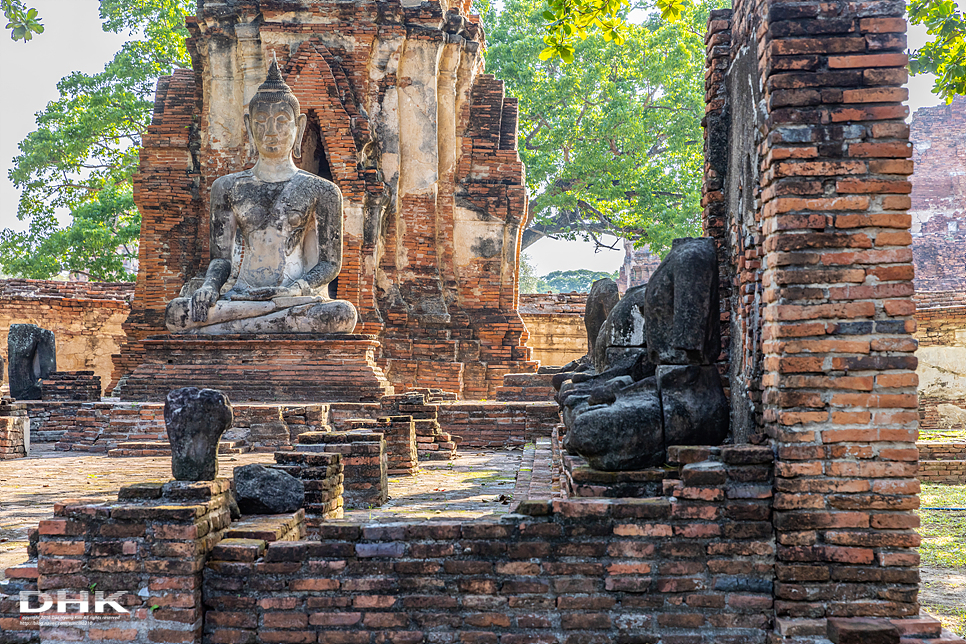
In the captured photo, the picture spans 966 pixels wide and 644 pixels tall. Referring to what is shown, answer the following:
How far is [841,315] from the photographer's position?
10.8 feet

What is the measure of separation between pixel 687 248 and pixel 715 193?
0.72 metres

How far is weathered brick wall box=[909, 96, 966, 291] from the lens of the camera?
26266 millimetres

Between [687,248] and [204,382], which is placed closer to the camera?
[687,248]

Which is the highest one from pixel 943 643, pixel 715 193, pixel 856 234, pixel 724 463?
pixel 715 193

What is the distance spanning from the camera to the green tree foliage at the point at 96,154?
19625 millimetres

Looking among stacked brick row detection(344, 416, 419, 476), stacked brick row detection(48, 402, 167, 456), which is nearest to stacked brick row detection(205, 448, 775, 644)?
stacked brick row detection(344, 416, 419, 476)

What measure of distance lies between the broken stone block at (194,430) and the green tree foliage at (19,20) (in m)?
5.92

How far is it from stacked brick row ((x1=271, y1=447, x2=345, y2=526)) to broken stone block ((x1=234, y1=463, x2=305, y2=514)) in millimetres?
399

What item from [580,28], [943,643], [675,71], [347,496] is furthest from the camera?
[675,71]

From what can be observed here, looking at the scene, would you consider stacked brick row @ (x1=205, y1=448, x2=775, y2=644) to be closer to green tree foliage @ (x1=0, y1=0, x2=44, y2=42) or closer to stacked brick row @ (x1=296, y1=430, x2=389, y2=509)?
stacked brick row @ (x1=296, y1=430, x2=389, y2=509)

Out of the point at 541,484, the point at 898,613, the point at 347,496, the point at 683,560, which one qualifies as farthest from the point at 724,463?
the point at 347,496

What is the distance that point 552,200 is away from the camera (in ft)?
78.2

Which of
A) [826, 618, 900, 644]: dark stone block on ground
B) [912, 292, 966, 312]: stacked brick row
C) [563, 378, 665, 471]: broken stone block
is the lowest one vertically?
[826, 618, 900, 644]: dark stone block on ground

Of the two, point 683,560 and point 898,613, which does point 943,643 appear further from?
point 683,560
